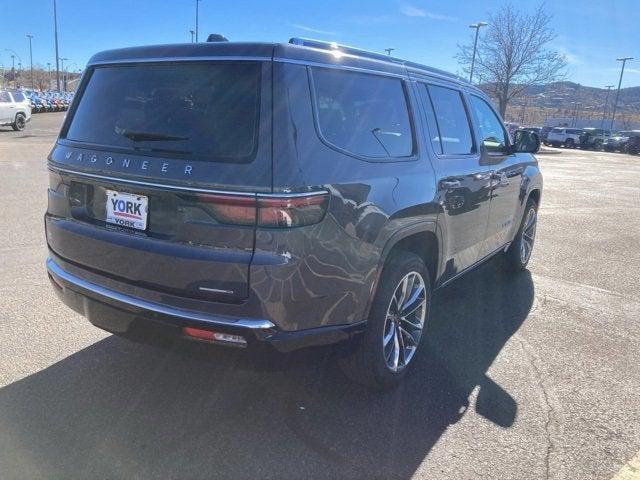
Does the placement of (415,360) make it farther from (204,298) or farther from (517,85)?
Result: (517,85)

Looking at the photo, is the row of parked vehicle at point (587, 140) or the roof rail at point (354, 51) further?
the row of parked vehicle at point (587, 140)

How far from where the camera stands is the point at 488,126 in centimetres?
488

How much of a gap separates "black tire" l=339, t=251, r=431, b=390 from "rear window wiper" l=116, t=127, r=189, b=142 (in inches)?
53.3

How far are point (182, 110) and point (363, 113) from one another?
0.99 metres

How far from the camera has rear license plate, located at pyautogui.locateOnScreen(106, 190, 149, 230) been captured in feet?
8.63

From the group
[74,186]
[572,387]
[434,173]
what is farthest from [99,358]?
[572,387]

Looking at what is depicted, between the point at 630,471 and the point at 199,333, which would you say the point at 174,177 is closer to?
the point at 199,333

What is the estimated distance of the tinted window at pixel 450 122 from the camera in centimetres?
377

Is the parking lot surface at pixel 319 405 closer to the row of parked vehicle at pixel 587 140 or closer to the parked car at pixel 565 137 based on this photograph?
the row of parked vehicle at pixel 587 140

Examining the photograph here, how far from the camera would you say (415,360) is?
373 cm

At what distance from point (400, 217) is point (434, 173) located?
610 mm

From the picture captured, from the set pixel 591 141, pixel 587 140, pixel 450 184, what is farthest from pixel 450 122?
pixel 591 141

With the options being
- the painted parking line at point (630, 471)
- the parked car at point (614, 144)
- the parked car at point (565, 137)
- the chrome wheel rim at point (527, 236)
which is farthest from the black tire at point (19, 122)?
the parked car at point (614, 144)

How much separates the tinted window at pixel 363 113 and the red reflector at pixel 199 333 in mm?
1090
